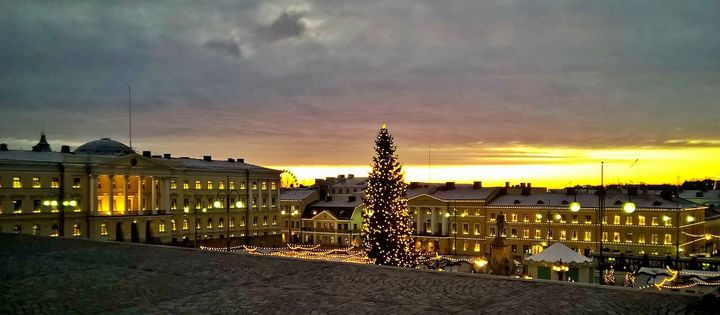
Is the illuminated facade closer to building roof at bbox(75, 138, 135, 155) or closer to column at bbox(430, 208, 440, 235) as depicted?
building roof at bbox(75, 138, 135, 155)

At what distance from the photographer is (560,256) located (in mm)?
33812

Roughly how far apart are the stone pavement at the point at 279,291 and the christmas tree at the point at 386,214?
68.1 feet

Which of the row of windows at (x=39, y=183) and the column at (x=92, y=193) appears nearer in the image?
the row of windows at (x=39, y=183)

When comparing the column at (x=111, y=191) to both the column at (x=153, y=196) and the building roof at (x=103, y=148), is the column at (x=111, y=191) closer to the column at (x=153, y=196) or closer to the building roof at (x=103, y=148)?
the column at (x=153, y=196)

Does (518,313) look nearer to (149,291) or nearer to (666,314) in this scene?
(666,314)

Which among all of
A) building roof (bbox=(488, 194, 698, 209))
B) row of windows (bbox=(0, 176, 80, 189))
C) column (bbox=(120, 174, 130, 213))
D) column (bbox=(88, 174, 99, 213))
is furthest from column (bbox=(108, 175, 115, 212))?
building roof (bbox=(488, 194, 698, 209))

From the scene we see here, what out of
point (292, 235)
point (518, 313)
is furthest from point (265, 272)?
point (292, 235)

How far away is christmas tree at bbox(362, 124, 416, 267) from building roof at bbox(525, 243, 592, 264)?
964cm

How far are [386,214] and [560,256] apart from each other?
40.1 ft

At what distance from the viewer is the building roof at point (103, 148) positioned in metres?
82.4

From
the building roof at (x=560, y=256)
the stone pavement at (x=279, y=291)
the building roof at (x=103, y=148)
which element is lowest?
the building roof at (x=560, y=256)

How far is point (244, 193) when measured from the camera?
91688mm

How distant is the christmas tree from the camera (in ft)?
133

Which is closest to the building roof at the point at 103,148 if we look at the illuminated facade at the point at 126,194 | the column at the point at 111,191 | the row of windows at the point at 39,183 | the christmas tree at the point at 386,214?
the illuminated facade at the point at 126,194
